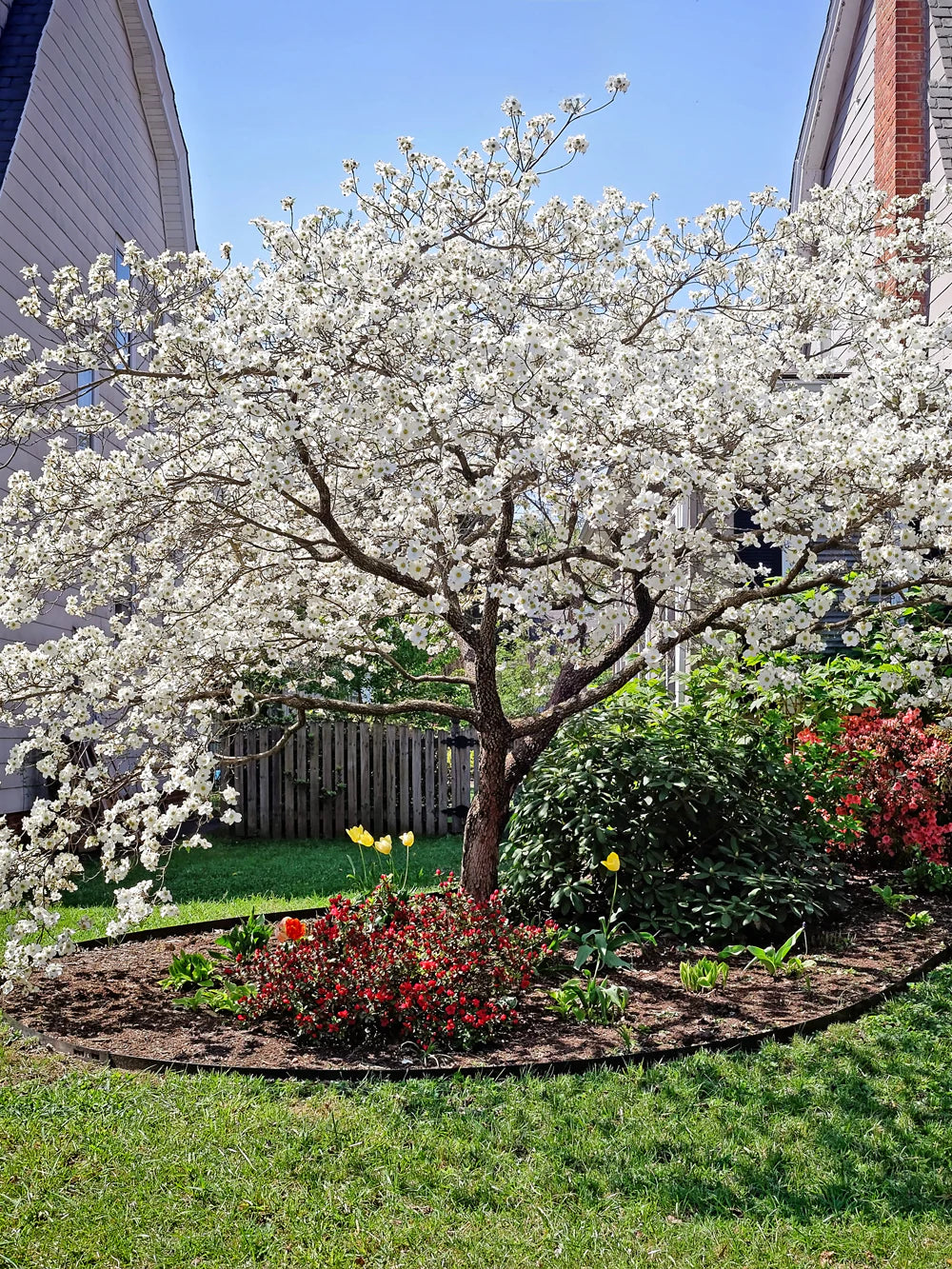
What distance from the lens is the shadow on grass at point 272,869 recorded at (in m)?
8.18

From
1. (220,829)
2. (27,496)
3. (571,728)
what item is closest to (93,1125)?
(27,496)

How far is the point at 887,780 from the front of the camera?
7043 mm

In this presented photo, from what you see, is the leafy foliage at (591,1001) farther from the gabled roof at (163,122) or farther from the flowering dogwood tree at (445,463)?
the gabled roof at (163,122)

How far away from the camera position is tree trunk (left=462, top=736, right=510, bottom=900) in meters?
5.90

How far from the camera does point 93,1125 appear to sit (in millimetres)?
3494

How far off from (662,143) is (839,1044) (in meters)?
5.64

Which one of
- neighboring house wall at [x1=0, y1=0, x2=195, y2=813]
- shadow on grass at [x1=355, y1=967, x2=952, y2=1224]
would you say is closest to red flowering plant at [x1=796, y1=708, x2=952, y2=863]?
shadow on grass at [x1=355, y1=967, x2=952, y2=1224]

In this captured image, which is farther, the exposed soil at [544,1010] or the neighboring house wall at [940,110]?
the neighboring house wall at [940,110]

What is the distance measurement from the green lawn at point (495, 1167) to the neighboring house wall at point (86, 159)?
5.54 metres

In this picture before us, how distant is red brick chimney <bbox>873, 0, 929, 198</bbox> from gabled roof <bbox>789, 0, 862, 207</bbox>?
131cm

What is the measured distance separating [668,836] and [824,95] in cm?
1023

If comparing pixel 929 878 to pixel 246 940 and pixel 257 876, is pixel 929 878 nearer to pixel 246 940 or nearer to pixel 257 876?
pixel 246 940

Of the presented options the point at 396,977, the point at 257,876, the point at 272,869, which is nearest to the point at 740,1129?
the point at 396,977


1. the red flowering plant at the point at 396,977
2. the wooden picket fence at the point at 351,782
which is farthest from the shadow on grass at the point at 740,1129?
the wooden picket fence at the point at 351,782
